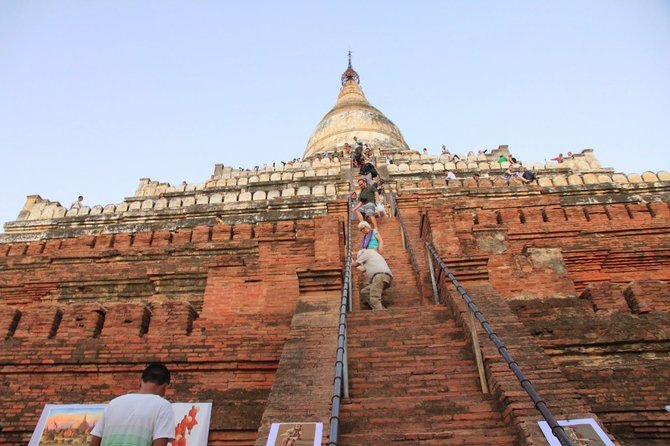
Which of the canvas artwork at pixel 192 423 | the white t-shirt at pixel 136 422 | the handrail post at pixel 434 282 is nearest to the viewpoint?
the white t-shirt at pixel 136 422

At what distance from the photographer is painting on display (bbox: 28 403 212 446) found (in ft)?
18.7

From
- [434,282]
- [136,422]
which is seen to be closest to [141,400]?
[136,422]

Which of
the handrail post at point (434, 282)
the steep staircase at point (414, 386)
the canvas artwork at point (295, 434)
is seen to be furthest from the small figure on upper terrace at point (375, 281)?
the canvas artwork at point (295, 434)

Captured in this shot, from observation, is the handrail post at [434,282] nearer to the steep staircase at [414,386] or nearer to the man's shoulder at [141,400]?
the steep staircase at [414,386]

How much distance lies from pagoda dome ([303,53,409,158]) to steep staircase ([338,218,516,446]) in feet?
66.7

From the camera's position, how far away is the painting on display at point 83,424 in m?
5.69

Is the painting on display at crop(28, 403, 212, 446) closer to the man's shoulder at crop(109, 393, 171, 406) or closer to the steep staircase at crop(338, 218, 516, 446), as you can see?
the steep staircase at crop(338, 218, 516, 446)

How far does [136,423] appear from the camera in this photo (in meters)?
3.64

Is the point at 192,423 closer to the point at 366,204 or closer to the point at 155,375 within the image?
the point at 155,375

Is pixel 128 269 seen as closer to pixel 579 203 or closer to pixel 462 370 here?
pixel 462 370

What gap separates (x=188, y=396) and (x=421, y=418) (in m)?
2.78

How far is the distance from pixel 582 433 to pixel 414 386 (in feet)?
4.97

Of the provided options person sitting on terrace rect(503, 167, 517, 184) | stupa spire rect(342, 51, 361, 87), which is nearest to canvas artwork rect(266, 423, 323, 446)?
person sitting on terrace rect(503, 167, 517, 184)

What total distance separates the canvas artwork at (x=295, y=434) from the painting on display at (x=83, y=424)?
4.76 feet
